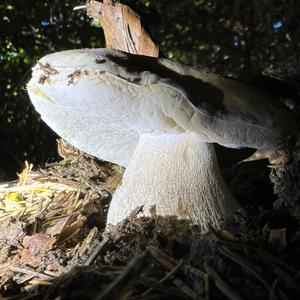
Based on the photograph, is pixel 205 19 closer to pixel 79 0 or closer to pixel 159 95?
pixel 79 0

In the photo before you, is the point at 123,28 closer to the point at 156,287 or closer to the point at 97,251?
the point at 97,251

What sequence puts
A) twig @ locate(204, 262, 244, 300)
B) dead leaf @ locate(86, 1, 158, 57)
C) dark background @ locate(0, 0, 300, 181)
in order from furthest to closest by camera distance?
dark background @ locate(0, 0, 300, 181)
dead leaf @ locate(86, 1, 158, 57)
twig @ locate(204, 262, 244, 300)

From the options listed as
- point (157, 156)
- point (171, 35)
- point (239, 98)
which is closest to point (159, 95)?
point (239, 98)

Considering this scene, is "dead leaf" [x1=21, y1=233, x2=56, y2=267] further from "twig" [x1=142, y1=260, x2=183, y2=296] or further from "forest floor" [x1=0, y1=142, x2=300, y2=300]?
"twig" [x1=142, y1=260, x2=183, y2=296]

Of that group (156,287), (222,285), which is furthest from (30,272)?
(222,285)

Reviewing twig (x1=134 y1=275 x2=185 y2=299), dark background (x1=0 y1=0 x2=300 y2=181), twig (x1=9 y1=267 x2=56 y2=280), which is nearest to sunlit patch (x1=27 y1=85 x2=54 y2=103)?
twig (x1=9 y1=267 x2=56 y2=280)
